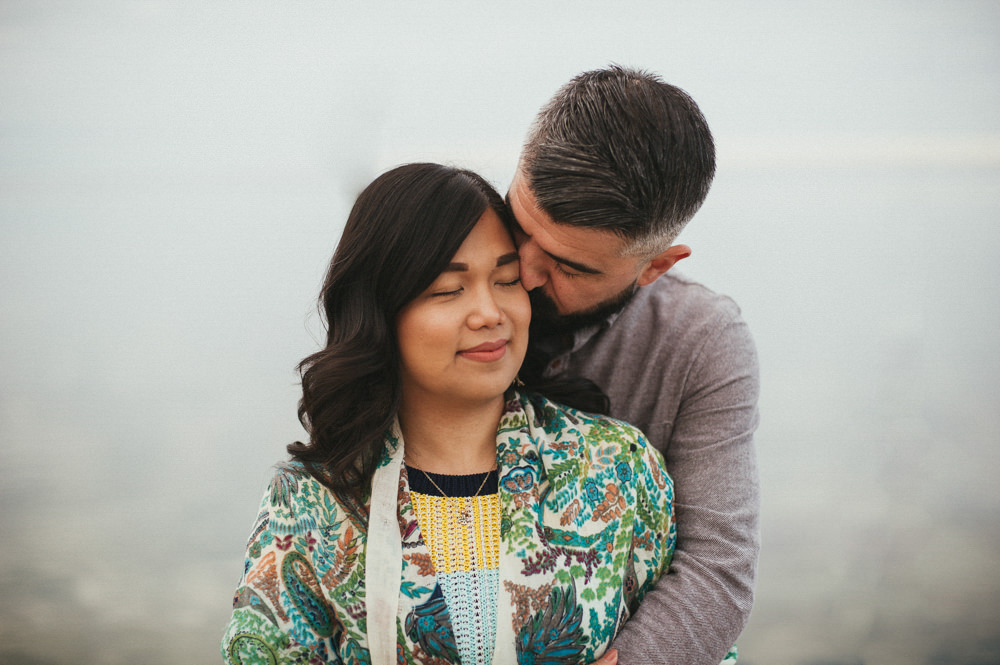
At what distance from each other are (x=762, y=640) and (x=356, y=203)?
2.26m

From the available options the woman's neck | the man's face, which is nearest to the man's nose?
the man's face

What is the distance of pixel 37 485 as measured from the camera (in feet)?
9.06

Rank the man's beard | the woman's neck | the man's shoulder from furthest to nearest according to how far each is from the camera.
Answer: the man's shoulder < the man's beard < the woman's neck

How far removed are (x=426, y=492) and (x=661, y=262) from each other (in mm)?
717

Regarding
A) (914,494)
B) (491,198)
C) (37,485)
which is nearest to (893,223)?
(914,494)

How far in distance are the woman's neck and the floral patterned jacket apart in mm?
41

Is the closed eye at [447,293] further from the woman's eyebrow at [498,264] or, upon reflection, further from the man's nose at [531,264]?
the man's nose at [531,264]

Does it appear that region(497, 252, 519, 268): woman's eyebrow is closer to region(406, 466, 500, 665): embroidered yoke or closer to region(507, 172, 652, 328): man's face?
region(507, 172, 652, 328): man's face

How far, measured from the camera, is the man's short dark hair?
1.49 metres

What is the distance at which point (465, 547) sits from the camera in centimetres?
139

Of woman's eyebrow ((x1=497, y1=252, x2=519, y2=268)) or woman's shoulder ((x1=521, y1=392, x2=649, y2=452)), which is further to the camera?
woman's shoulder ((x1=521, y1=392, x2=649, y2=452))

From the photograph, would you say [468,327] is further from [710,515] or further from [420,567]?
[710,515]

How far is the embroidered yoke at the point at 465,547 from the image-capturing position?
4.46 feet

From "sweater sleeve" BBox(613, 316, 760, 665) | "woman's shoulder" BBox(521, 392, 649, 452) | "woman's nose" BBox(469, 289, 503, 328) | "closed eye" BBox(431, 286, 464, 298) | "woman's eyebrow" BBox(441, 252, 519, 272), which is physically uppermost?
"woman's eyebrow" BBox(441, 252, 519, 272)
